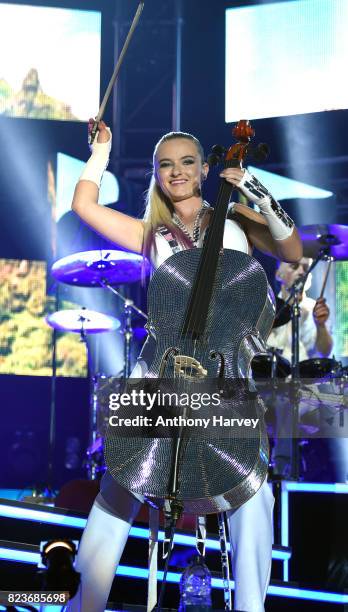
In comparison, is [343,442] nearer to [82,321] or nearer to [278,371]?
[278,371]


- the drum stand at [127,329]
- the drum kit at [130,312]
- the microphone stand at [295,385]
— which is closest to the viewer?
the microphone stand at [295,385]

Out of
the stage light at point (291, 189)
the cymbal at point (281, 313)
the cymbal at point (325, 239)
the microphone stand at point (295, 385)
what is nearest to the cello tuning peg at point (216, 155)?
the microphone stand at point (295, 385)

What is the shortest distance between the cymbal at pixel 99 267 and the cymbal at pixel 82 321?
0.76ft

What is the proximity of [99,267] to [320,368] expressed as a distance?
171 cm

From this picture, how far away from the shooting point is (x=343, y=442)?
5707mm

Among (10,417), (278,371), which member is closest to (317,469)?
(278,371)

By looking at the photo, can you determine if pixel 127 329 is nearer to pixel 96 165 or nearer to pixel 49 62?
pixel 49 62

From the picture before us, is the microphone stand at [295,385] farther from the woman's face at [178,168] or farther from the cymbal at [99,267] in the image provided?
the woman's face at [178,168]

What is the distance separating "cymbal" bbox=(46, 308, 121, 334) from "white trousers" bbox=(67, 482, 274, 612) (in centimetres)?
397

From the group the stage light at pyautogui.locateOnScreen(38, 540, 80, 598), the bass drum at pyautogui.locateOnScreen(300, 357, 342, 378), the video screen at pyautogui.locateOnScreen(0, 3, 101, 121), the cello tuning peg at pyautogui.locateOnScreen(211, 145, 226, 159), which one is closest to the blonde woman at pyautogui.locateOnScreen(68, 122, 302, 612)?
the cello tuning peg at pyautogui.locateOnScreen(211, 145, 226, 159)

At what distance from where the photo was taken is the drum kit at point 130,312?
5402 millimetres

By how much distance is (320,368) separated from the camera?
5.41 m

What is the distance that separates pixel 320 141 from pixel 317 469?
294cm

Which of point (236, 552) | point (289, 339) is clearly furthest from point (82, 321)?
point (236, 552)
